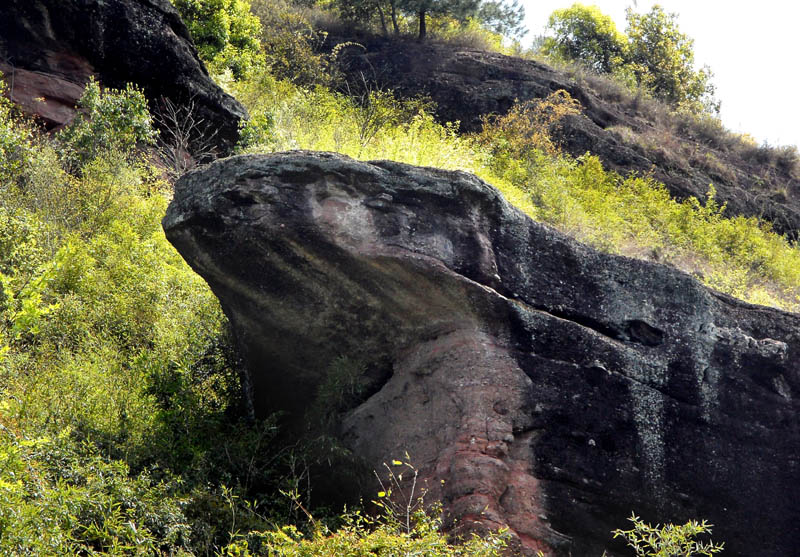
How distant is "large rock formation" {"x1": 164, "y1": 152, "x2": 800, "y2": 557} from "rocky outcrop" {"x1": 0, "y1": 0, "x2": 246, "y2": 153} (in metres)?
7.12

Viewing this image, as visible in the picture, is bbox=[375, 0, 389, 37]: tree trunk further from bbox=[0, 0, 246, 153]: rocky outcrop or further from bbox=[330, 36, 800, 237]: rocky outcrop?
bbox=[0, 0, 246, 153]: rocky outcrop

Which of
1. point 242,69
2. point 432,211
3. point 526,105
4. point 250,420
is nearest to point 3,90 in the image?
point 242,69

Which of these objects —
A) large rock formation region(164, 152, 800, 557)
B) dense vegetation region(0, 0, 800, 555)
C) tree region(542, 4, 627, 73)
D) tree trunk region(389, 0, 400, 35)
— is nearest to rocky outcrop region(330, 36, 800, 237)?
tree trunk region(389, 0, 400, 35)

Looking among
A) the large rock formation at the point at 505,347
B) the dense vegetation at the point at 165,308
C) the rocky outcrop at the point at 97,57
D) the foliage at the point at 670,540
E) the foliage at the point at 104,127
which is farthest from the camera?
the rocky outcrop at the point at 97,57

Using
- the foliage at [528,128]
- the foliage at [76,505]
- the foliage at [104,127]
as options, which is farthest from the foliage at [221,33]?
the foliage at [76,505]

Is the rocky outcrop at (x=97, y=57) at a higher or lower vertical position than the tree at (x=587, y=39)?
lower

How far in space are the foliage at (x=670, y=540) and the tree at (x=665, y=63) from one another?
22.6m

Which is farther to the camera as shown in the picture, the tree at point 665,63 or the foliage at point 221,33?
the tree at point 665,63

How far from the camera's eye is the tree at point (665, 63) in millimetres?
28344

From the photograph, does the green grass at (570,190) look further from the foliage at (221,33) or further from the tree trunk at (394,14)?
the tree trunk at (394,14)

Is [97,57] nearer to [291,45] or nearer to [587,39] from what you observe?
[291,45]

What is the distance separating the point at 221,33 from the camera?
17.7 m

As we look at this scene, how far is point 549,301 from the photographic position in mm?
7574

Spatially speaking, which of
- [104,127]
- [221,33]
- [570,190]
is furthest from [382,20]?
[104,127]
